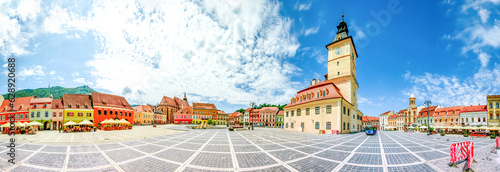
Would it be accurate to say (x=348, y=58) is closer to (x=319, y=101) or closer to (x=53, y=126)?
(x=319, y=101)

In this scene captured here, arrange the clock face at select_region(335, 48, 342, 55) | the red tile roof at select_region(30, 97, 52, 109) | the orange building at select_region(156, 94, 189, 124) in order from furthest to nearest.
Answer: the orange building at select_region(156, 94, 189, 124) < the red tile roof at select_region(30, 97, 52, 109) < the clock face at select_region(335, 48, 342, 55)

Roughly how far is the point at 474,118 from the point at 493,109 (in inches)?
230

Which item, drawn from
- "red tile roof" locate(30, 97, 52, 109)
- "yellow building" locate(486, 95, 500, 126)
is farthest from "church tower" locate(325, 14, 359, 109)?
"red tile roof" locate(30, 97, 52, 109)

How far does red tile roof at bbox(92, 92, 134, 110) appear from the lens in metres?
44.3

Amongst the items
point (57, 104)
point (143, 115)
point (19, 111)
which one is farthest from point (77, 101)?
point (143, 115)

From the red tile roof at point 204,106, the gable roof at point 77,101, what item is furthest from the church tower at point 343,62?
the red tile roof at point 204,106

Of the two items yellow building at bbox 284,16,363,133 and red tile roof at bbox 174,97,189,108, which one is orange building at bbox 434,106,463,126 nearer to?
yellow building at bbox 284,16,363,133

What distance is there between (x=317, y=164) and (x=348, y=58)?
31452mm

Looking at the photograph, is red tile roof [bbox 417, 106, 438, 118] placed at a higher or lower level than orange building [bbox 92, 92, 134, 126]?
lower

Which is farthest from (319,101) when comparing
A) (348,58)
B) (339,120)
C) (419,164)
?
(419,164)

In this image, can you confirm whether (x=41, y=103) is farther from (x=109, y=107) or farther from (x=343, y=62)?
(x=343, y=62)

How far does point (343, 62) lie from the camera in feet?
114

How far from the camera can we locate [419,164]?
8.16 metres

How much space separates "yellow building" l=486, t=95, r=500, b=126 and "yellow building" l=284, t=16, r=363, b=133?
37115 mm
